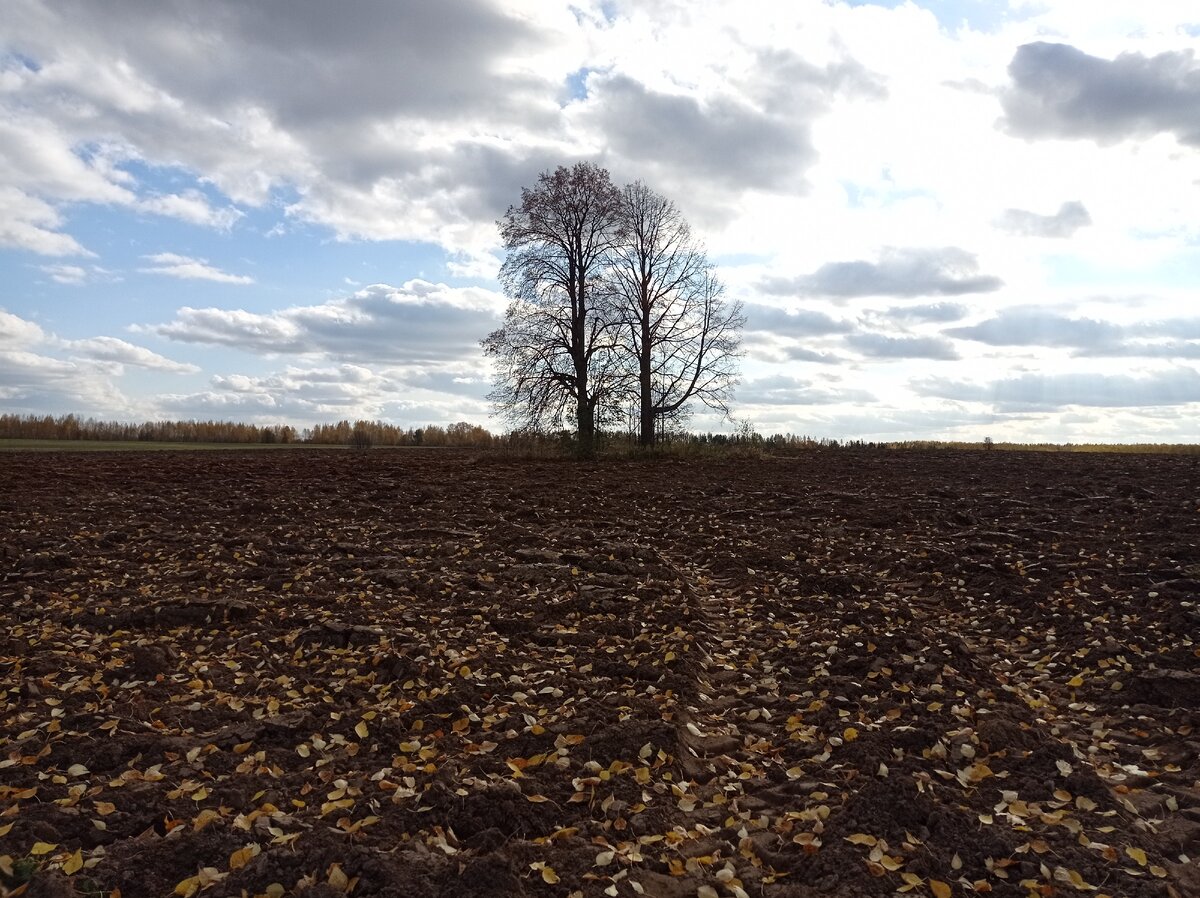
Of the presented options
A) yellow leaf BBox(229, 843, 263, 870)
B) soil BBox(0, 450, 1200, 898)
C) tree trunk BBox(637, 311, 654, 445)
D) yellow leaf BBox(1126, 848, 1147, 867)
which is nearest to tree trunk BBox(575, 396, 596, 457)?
tree trunk BBox(637, 311, 654, 445)

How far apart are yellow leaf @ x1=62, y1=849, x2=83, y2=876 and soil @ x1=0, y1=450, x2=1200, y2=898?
3 cm

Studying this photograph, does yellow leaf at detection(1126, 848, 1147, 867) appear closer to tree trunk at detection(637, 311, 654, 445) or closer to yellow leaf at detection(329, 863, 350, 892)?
yellow leaf at detection(329, 863, 350, 892)

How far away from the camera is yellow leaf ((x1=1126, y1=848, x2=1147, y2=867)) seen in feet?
14.4

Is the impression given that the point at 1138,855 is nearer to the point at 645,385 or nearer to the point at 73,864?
the point at 73,864

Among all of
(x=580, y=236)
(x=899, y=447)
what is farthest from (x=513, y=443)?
(x=899, y=447)

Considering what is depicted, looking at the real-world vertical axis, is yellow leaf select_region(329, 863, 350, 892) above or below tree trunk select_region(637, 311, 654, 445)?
below

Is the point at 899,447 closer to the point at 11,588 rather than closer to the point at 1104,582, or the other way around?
the point at 1104,582

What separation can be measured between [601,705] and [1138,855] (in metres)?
3.59

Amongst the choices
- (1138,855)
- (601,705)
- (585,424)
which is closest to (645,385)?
(585,424)

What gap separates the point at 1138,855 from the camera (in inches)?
174

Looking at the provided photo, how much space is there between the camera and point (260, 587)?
9.95 metres

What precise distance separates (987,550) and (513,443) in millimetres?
19696

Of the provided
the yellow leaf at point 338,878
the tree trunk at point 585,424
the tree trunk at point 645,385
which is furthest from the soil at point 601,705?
the tree trunk at point 645,385

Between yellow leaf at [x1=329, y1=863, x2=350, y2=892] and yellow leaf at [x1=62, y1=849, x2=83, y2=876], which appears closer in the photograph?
yellow leaf at [x1=329, y1=863, x2=350, y2=892]
